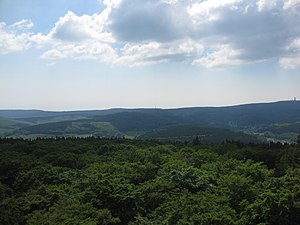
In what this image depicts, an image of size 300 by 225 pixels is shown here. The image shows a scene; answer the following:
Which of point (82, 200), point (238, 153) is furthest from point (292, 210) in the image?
point (238, 153)

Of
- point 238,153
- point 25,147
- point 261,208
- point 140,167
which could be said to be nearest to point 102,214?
point 261,208

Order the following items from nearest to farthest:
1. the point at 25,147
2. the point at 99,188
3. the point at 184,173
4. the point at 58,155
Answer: the point at 99,188 → the point at 184,173 → the point at 58,155 → the point at 25,147

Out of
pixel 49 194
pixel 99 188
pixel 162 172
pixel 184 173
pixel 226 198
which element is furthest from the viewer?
pixel 162 172

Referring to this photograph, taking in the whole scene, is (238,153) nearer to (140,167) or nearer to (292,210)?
(140,167)

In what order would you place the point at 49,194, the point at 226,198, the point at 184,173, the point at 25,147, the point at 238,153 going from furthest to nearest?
the point at 25,147, the point at 238,153, the point at 184,173, the point at 49,194, the point at 226,198

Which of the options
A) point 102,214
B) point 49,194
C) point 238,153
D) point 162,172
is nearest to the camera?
point 102,214

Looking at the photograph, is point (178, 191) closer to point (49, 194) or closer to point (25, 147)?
point (49, 194)

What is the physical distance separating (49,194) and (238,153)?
46229mm

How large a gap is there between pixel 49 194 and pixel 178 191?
15040 mm

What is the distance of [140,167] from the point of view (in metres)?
51.1

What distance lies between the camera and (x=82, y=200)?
3628cm

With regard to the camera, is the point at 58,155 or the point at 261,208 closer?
the point at 261,208

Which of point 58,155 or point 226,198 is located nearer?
point 226,198

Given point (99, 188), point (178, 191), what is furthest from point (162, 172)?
point (99, 188)
